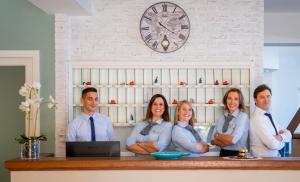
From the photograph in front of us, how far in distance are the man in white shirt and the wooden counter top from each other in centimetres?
40

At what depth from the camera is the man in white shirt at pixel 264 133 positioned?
14.3ft

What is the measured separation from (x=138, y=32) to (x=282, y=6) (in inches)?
81.5

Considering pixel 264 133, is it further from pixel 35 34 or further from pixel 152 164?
pixel 35 34

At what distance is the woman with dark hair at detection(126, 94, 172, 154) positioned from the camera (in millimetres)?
4793

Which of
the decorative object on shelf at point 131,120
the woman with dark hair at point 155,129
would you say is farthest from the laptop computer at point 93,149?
the decorative object on shelf at point 131,120

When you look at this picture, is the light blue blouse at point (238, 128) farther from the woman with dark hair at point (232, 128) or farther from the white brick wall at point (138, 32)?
the white brick wall at point (138, 32)

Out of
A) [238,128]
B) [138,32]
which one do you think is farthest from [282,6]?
[238,128]

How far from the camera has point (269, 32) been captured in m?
7.31

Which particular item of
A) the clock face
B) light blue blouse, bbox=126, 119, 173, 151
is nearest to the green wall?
the clock face

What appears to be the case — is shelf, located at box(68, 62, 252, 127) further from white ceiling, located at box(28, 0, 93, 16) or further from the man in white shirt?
the man in white shirt

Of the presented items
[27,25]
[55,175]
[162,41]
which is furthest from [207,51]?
[55,175]

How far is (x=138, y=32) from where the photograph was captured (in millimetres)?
6094

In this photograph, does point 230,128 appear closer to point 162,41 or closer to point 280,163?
point 280,163

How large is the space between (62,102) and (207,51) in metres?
1.86
